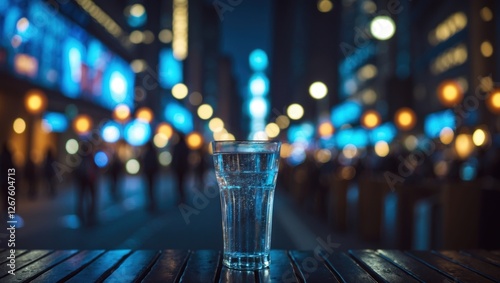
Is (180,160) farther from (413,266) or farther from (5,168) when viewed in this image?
(413,266)

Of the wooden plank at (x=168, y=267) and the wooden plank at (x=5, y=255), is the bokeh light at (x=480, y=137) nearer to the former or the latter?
the wooden plank at (x=168, y=267)

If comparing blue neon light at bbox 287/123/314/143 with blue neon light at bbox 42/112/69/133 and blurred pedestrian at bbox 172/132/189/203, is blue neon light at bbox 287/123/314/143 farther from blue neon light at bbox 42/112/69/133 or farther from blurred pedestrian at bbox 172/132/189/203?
blurred pedestrian at bbox 172/132/189/203

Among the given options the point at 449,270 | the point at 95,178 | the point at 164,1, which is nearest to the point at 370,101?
the point at 164,1

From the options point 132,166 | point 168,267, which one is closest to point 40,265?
point 168,267

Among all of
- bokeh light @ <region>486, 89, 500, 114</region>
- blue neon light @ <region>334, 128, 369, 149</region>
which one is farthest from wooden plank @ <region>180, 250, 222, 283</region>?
blue neon light @ <region>334, 128, 369, 149</region>

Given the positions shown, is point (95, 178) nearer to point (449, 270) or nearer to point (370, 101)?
point (449, 270)

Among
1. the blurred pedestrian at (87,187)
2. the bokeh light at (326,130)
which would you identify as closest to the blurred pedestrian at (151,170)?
the blurred pedestrian at (87,187)

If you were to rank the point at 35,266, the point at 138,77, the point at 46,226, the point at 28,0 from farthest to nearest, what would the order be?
the point at 138,77 < the point at 28,0 < the point at 46,226 < the point at 35,266
